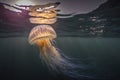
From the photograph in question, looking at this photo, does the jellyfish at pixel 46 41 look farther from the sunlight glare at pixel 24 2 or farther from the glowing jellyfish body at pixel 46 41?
the sunlight glare at pixel 24 2

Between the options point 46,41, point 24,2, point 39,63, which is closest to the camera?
point 24,2

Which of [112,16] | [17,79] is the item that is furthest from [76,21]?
[17,79]

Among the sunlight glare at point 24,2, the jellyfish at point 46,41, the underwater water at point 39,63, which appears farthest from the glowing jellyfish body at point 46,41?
the underwater water at point 39,63

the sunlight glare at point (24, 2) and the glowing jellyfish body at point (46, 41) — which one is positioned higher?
the sunlight glare at point (24, 2)

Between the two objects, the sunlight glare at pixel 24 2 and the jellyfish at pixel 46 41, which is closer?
the sunlight glare at pixel 24 2

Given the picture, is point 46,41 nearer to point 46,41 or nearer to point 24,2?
point 46,41

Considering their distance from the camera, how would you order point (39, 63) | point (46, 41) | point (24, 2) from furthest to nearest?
point (39, 63), point (46, 41), point (24, 2)

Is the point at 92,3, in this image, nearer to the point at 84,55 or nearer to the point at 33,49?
the point at 33,49

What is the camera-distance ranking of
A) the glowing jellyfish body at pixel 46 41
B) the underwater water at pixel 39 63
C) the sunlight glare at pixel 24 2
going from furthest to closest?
1. the underwater water at pixel 39 63
2. the glowing jellyfish body at pixel 46 41
3. the sunlight glare at pixel 24 2

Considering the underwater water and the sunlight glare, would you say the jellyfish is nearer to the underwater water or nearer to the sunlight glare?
the sunlight glare

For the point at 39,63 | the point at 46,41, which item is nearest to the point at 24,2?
the point at 46,41

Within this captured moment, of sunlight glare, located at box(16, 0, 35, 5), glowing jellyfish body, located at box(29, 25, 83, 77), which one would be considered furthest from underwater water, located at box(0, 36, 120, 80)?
sunlight glare, located at box(16, 0, 35, 5)

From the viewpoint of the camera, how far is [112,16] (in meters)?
6.16

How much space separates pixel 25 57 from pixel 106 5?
1458 centimetres
